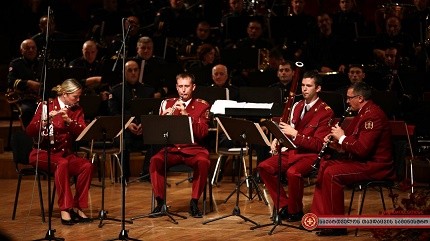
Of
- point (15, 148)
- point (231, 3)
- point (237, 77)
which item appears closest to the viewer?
point (15, 148)

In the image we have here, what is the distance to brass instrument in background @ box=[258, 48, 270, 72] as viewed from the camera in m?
12.7

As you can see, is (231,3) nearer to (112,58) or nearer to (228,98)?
(112,58)

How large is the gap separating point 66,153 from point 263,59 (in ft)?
14.3

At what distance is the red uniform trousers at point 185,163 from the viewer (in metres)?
9.27

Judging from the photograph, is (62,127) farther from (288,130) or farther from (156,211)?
(288,130)

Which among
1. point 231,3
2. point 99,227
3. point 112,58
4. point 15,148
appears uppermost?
point 231,3

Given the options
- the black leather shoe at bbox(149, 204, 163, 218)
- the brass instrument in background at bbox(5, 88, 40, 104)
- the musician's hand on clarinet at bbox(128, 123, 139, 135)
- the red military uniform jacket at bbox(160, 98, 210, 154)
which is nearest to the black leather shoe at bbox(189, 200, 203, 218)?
the black leather shoe at bbox(149, 204, 163, 218)

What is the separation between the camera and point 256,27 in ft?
43.0

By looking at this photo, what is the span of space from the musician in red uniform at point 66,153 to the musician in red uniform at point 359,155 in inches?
92.1

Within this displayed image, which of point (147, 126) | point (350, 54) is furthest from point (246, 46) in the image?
point (147, 126)

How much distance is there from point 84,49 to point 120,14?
1.95 metres

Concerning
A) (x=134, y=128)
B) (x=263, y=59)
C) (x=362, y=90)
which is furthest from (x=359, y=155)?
(x=263, y=59)

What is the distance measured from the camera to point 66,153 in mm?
9250

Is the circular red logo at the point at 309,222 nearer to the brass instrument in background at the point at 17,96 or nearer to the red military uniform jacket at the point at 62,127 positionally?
the red military uniform jacket at the point at 62,127
